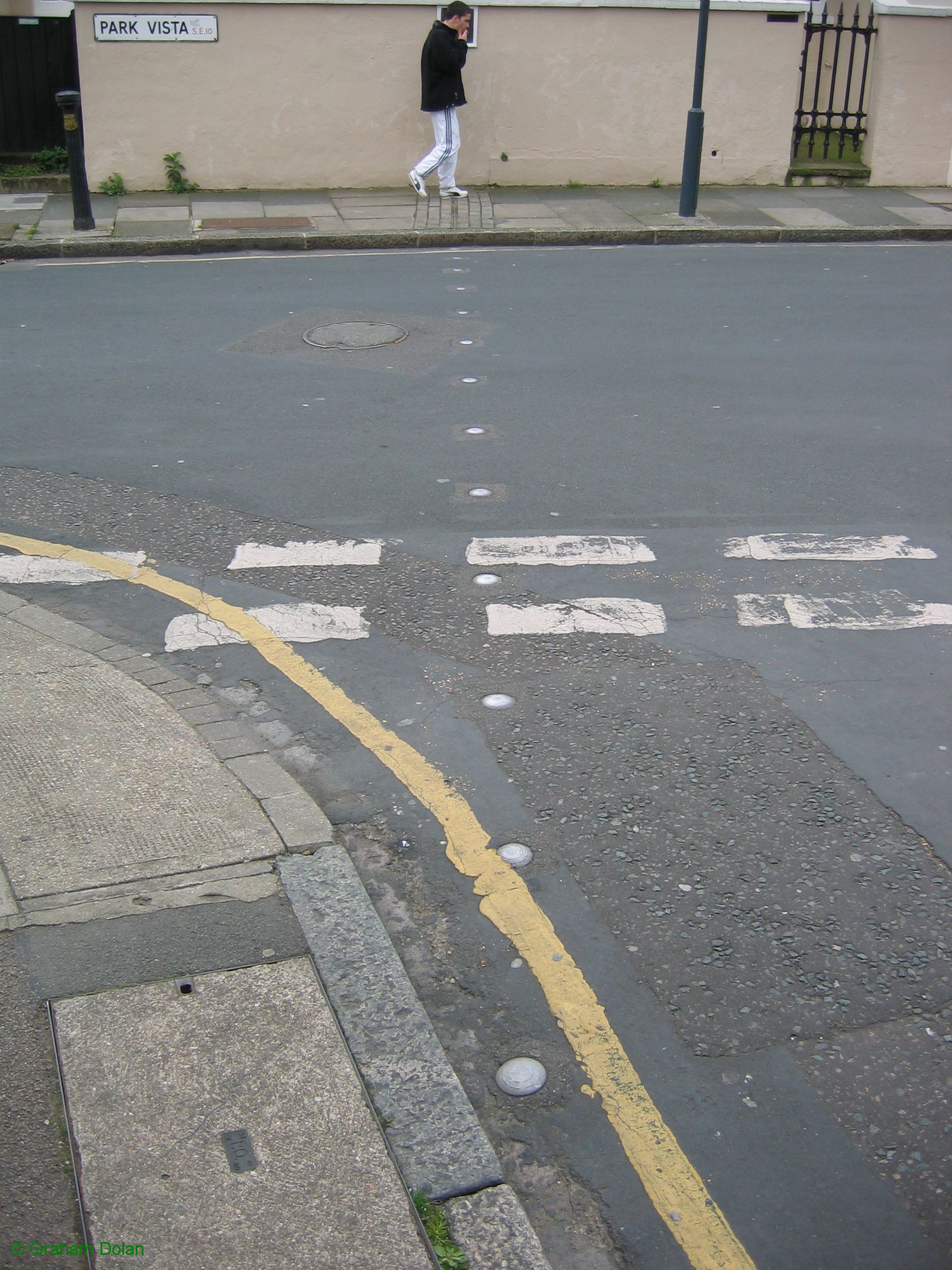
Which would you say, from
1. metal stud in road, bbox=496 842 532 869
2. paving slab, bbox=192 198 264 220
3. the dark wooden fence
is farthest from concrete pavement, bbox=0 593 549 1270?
the dark wooden fence

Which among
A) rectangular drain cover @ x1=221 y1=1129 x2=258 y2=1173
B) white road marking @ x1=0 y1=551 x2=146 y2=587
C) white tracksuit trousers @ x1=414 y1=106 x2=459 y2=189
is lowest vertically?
rectangular drain cover @ x1=221 y1=1129 x2=258 y2=1173

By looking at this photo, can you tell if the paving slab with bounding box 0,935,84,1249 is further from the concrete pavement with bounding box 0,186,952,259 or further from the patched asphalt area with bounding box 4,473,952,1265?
the concrete pavement with bounding box 0,186,952,259

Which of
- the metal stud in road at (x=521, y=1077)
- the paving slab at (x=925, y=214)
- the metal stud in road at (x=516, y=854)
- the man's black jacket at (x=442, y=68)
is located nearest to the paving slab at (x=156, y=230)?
the man's black jacket at (x=442, y=68)

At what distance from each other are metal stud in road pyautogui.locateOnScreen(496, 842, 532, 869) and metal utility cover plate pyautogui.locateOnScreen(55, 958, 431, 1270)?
0.91 metres

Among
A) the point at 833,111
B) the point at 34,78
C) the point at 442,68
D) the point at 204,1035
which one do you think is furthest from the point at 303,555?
the point at 833,111

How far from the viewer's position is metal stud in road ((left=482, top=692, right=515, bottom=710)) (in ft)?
17.8

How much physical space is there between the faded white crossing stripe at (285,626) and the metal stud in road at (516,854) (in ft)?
5.92

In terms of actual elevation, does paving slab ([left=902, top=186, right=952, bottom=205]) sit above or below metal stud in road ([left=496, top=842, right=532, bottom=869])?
above

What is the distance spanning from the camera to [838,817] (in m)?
4.68

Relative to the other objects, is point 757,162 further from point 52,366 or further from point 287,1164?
point 287,1164

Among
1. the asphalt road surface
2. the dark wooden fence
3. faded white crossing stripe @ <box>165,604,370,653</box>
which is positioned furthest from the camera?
the dark wooden fence

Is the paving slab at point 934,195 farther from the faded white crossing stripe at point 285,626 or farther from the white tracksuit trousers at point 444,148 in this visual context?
the faded white crossing stripe at point 285,626

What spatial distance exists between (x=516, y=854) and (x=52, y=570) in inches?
138

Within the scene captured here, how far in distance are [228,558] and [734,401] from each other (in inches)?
172
